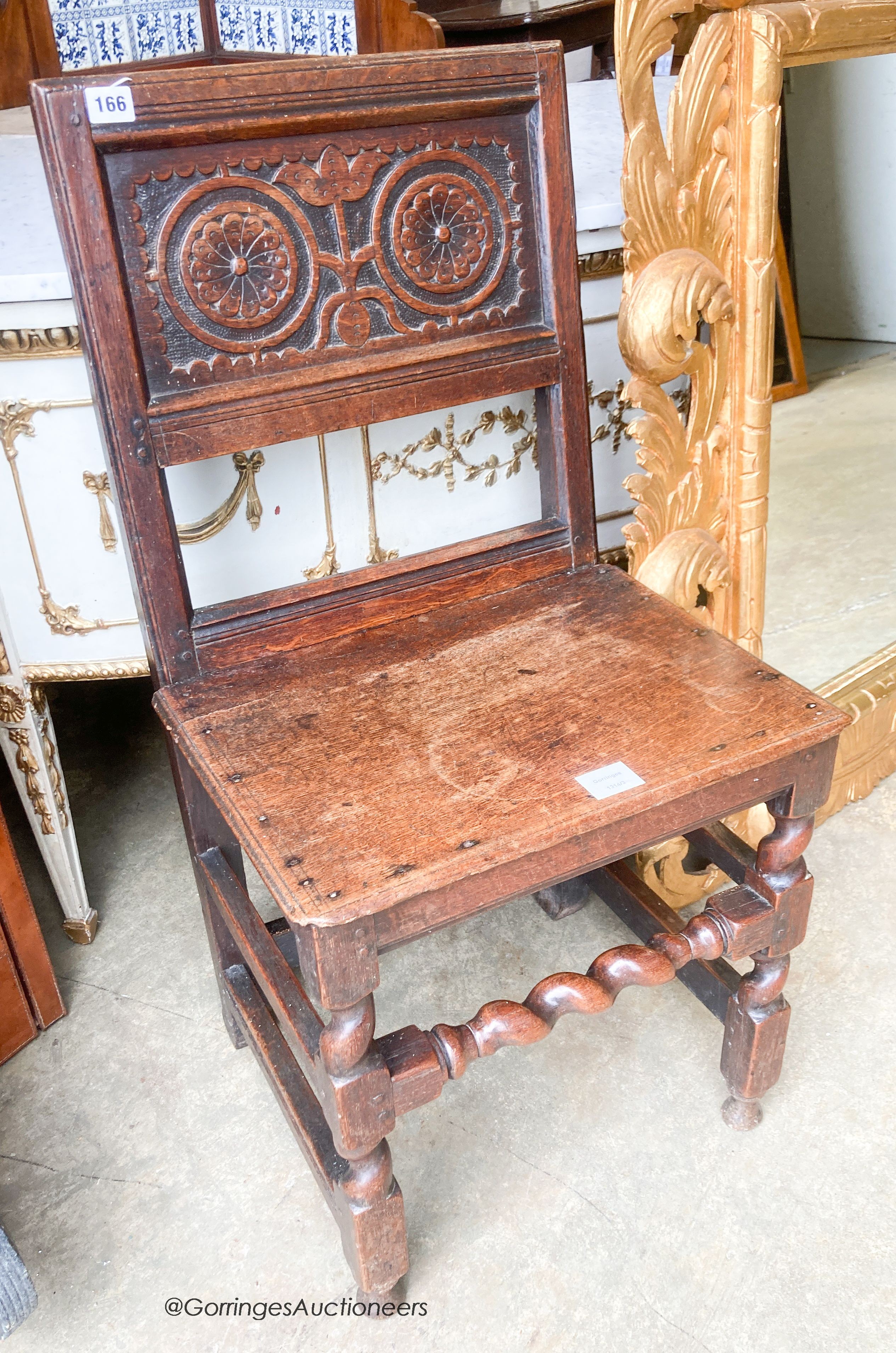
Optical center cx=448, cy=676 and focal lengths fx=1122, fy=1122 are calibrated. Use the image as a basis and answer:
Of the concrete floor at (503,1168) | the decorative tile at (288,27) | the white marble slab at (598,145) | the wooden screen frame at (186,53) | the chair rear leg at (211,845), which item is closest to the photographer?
the concrete floor at (503,1168)

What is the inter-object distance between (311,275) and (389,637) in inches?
17.2

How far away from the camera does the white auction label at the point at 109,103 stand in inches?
43.1

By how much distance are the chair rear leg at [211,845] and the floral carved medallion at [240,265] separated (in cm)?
51

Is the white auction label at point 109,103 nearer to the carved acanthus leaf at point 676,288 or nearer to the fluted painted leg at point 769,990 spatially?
the carved acanthus leaf at point 676,288

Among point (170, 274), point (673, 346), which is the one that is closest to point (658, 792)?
point (673, 346)

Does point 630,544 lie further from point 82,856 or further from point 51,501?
point 82,856

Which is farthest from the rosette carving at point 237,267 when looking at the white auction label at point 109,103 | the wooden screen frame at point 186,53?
the wooden screen frame at point 186,53

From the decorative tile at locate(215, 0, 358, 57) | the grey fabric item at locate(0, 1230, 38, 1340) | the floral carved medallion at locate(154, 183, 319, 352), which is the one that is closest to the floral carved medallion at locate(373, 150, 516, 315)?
the floral carved medallion at locate(154, 183, 319, 352)

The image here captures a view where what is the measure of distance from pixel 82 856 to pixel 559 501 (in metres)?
1.14

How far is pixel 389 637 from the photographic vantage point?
55.7 inches

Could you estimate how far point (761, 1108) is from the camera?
151 centimetres

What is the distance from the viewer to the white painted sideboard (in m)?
1.42

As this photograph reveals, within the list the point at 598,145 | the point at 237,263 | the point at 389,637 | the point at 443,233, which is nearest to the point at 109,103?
the point at 237,263

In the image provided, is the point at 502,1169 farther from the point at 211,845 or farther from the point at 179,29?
the point at 179,29
